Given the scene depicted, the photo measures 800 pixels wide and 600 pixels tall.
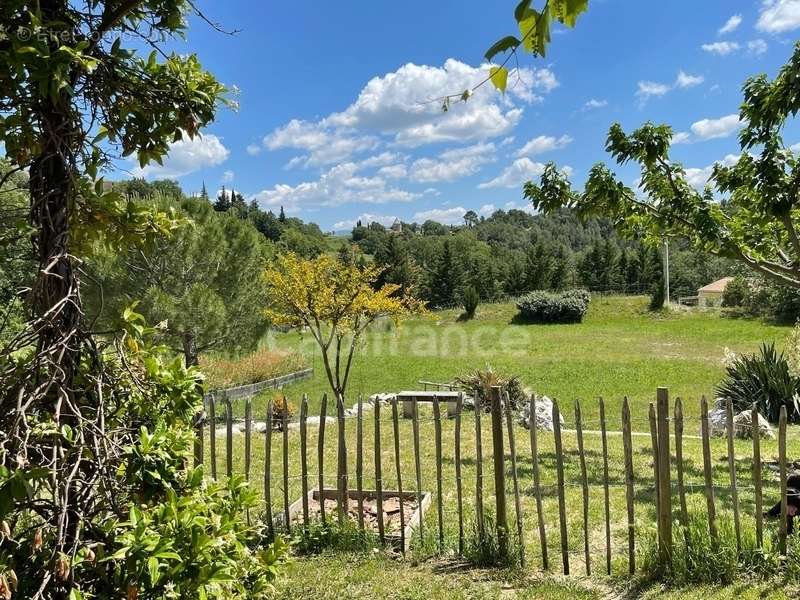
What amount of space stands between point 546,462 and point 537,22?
24.7ft

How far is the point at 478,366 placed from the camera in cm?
1855

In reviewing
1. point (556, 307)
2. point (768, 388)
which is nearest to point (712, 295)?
point (556, 307)

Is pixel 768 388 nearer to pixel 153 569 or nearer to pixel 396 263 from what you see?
pixel 153 569

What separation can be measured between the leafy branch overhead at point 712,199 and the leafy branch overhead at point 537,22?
4699mm

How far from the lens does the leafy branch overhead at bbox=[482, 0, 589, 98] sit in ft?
2.92

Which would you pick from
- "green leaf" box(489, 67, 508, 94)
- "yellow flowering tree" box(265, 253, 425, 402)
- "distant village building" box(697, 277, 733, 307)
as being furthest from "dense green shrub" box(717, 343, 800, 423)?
"distant village building" box(697, 277, 733, 307)

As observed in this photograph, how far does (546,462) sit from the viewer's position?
767cm

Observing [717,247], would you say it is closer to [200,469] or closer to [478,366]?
[200,469]

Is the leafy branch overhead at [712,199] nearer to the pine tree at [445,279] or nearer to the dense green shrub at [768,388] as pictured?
the dense green shrub at [768,388]

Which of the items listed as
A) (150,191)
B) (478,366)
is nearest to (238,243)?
(150,191)

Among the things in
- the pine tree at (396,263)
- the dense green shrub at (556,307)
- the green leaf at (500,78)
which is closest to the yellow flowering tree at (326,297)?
the green leaf at (500,78)

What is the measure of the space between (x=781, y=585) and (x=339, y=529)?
308 cm

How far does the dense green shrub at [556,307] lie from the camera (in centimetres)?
3238

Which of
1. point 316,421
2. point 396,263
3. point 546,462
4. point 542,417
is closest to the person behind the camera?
point 546,462
